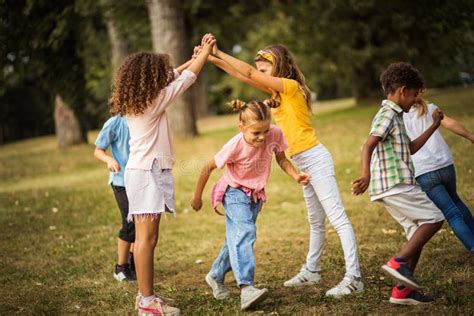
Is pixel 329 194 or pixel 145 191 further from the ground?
pixel 145 191

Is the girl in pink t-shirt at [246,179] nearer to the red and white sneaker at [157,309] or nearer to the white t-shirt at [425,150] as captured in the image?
the red and white sneaker at [157,309]

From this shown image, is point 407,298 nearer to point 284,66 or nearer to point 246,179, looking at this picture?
point 246,179

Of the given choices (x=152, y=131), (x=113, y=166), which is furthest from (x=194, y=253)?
(x=152, y=131)

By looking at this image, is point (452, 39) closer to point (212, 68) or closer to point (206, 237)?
point (206, 237)

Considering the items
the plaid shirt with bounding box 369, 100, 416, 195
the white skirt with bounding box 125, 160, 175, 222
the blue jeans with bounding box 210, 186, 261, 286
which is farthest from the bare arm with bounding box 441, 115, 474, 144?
the white skirt with bounding box 125, 160, 175, 222

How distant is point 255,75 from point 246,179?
2.55 feet

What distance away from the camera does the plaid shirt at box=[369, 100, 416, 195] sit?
4324 millimetres

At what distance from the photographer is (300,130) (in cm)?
475

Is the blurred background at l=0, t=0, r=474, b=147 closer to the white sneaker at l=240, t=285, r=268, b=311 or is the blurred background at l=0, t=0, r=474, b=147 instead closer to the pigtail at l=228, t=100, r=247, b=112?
the pigtail at l=228, t=100, r=247, b=112

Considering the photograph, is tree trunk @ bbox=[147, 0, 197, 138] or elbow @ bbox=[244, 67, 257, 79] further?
tree trunk @ bbox=[147, 0, 197, 138]

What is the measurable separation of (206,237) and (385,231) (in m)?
2.14

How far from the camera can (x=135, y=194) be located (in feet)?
14.4

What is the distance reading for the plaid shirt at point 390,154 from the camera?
14.2 feet

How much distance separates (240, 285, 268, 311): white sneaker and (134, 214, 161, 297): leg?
0.68 m
